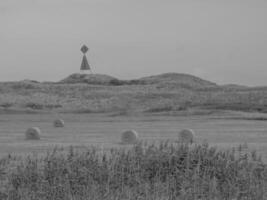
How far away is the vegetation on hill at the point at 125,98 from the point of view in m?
77.8

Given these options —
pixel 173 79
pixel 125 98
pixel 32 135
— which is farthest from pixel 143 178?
pixel 173 79

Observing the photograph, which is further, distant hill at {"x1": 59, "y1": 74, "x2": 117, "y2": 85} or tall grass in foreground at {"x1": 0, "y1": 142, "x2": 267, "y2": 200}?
distant hill at {"x1": 59, "y1": 74, "x2": 117, "y2": 85}

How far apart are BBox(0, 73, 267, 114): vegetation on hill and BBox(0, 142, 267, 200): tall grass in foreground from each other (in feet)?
181

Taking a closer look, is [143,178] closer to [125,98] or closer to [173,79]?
[125,98]

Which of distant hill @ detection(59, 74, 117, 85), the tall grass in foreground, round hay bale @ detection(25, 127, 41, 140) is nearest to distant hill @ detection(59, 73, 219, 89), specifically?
distant hill @ detection(59, 74, 117, 85)

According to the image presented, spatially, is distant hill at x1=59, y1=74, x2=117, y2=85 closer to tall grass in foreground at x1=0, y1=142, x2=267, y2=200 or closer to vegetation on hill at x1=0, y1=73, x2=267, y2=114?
vegetation on hill at x1=0, y1=73, x2=267, y2=114

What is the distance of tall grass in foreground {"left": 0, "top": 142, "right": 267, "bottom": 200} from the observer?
1397 centimetres

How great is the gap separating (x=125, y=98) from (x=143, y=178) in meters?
81.3

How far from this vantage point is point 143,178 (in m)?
15.5

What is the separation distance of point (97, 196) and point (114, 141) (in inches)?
644

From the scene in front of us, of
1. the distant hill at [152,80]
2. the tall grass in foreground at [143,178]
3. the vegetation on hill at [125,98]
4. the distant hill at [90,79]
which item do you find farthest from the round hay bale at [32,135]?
the distant hill at [90,79]

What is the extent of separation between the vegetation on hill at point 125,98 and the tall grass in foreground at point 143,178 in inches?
2171

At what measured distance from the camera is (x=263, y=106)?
241ft

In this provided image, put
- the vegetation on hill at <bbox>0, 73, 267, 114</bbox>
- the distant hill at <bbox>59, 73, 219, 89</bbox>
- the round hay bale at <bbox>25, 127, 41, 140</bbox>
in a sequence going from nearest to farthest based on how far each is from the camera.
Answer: the round hay bale at <bbox>25, 127, 41, 140</bbox> < the vegetation on hill at <bbox>0, 73, 267, 114</bbox> < the distant hill at <bbox>59, 73, 219, 89</bbox>
